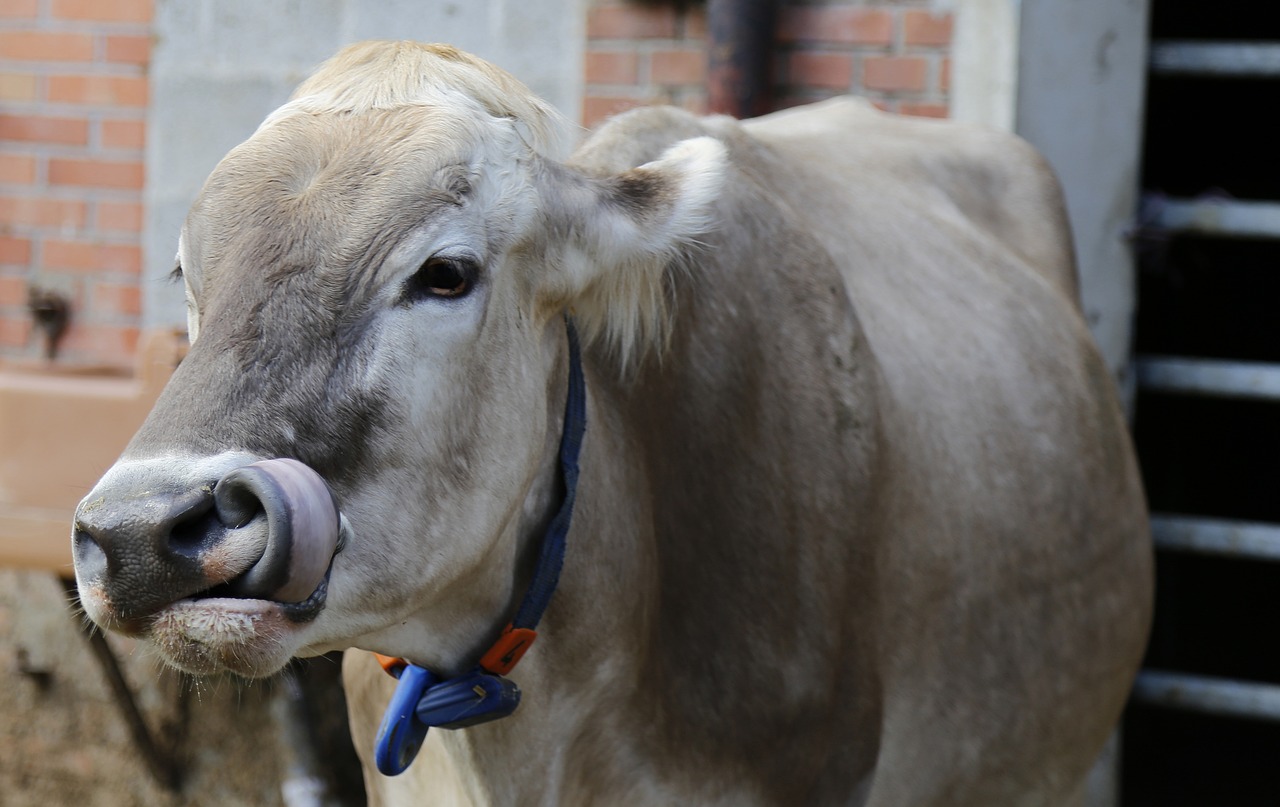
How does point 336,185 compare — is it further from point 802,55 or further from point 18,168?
point 18,168

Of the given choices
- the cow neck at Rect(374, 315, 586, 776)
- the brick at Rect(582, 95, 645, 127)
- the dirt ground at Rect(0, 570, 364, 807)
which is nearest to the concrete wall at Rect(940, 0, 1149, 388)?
the brick at Rect(582, 95, 645, 127)

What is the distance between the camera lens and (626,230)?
1688 millimetres

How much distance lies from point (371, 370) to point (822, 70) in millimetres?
2295

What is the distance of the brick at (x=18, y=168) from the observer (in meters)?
3.82

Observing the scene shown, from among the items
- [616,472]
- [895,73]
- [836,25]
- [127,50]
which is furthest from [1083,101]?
[127,50]

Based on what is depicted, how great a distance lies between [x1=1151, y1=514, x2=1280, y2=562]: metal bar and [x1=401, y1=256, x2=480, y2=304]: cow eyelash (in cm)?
239

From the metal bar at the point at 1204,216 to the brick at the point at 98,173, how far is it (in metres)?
2.66

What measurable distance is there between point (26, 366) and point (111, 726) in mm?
983

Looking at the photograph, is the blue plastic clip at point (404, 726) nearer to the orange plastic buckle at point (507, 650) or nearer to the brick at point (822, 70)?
the orange plastic buckle at point (507, 650)

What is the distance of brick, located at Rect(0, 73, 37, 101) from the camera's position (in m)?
3.79

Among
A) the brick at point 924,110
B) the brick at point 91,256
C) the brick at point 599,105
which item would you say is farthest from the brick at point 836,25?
the brick at point 91,256

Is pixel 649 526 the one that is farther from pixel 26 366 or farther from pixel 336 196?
pixel 26 366

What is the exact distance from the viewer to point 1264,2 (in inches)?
175

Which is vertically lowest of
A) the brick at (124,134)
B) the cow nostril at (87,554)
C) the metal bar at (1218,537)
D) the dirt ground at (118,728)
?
the dirt ground at (118,728)
